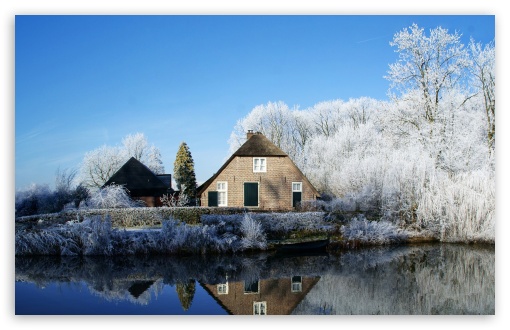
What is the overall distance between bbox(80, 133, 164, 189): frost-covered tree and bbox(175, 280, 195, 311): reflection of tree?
333 cm

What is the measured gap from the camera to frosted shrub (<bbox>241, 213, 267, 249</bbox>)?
10711 millimetres

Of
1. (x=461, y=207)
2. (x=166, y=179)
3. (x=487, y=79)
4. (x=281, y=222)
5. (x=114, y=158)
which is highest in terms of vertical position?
(x=487, y=79)

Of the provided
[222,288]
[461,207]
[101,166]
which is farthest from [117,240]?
[461,207]

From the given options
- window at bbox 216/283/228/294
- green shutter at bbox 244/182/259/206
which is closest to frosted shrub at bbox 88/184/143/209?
green shutter at bbox 244/182/259/206

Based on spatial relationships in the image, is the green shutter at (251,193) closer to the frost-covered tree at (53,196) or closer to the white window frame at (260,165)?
the white window frame at (260,165)

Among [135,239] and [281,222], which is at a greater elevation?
[281,222]

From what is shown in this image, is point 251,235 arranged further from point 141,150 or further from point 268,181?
point 268,181

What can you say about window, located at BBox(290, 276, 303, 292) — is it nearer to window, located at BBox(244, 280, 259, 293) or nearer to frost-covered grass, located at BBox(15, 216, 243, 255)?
window, located at BBox(244, 280, 259, 293)

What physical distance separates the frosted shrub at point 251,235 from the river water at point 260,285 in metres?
0.66

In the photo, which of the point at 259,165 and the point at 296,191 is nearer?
the point at 259,165

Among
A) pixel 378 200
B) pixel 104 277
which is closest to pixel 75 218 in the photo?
pixel 104 277

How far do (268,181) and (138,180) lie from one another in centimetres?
454

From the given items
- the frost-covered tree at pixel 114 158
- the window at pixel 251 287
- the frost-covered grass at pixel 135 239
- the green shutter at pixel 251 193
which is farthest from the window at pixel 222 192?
the window at pixel 251 287

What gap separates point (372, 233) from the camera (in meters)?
11.8
